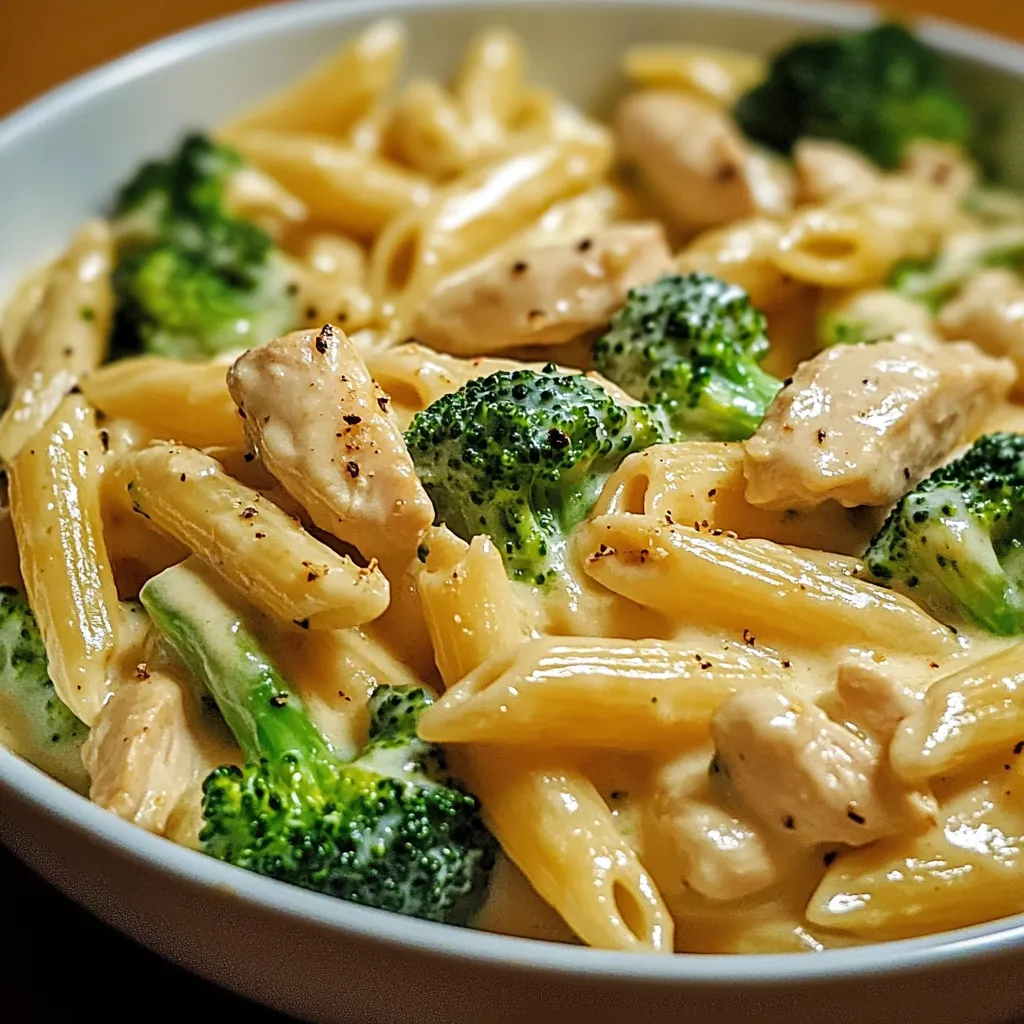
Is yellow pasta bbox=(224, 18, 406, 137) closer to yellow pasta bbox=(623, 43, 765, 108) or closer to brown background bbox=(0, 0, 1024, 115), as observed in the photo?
yellow pasta bbox=(623, 43, 765, 108)

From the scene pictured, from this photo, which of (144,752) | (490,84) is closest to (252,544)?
(144,752)

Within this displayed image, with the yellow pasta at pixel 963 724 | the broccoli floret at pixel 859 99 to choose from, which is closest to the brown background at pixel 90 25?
the broccoli floret at pixel 859 99

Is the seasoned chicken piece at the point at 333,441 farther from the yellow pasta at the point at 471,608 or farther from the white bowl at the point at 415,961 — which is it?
the white bowl at the point at 415,961

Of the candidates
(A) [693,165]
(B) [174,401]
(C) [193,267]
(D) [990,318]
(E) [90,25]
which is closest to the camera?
(B) [174,401]

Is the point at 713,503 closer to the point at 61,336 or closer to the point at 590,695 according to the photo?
the point at 590,695

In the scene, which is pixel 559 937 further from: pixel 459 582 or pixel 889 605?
pixel 889 605

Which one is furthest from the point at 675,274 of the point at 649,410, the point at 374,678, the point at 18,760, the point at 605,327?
the point at 18,760
